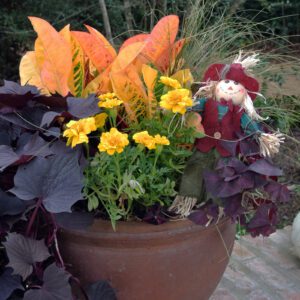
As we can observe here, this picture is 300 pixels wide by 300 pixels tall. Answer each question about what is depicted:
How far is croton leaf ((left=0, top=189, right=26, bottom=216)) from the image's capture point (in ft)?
3.78

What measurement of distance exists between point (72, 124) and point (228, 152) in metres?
0.38

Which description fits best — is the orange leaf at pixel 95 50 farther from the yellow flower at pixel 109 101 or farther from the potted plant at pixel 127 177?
the yellow flower at pixel 109 101

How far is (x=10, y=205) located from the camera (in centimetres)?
116

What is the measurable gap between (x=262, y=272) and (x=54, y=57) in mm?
1466

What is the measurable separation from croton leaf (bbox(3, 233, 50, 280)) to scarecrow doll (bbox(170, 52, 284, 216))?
337 mm

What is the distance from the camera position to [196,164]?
1289 millimetres

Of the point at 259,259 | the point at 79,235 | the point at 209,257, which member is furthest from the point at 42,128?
the point at 259,259

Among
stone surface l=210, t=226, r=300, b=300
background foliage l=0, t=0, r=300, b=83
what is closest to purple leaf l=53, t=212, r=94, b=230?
stone surface l=210, t=226, r=300, b=300

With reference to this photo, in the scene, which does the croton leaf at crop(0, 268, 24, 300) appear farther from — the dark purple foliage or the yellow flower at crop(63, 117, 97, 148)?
the dark purple foliage

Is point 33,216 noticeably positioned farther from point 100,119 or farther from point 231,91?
point 231,91

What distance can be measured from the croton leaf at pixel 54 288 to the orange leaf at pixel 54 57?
0.46 meters

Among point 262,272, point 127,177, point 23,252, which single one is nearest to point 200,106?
point 127,177

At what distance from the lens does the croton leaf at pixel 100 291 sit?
3.98ft

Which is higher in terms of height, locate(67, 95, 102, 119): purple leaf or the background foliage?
locate(67, 95, 102, 119): purple leaf
